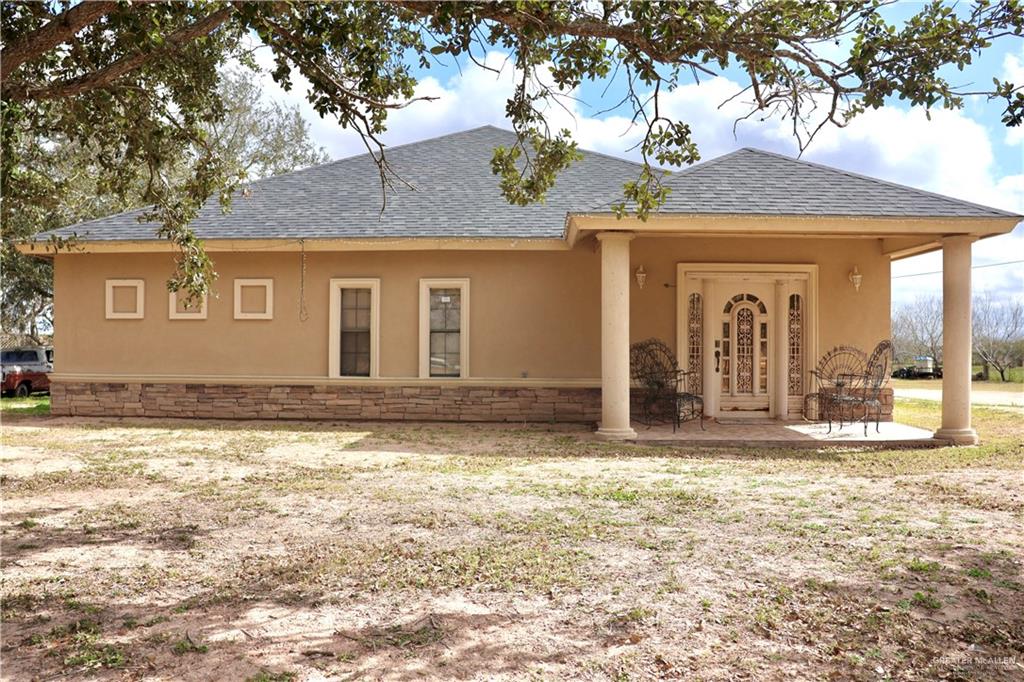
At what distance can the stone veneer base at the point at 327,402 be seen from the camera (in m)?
12.2

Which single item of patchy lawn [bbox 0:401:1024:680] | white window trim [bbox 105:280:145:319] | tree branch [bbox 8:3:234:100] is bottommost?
patchy lawn [bbox 0:401:1024:680]

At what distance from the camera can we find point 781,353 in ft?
38.9

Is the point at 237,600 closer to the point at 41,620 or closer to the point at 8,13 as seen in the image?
the point at 41,620

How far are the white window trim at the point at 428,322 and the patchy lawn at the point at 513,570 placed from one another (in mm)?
4410

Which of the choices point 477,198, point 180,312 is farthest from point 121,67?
point 477,198

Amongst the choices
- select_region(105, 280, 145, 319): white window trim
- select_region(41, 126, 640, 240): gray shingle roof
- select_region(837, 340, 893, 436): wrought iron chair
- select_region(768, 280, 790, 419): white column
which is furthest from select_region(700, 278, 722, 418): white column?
select_region(105, 280, 145, 319): white window trim

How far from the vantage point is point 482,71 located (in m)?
5.58

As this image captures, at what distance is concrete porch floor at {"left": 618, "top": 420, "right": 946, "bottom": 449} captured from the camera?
9617 millimetres

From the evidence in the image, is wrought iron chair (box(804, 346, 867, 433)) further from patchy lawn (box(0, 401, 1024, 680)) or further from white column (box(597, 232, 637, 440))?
patchy lawn (box(0, 401, 1024, 680))

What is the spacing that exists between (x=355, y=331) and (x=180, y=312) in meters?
3.03

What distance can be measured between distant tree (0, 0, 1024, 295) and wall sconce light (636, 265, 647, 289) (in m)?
5.37

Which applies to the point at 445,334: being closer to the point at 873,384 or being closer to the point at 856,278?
the point at 856,278

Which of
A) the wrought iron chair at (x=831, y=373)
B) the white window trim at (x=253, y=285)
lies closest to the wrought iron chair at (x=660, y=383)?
the wrought iron chair at (x=831, y=373)

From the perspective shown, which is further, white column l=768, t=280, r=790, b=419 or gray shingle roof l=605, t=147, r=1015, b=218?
white column l=768, t=280, r=790, b=419
